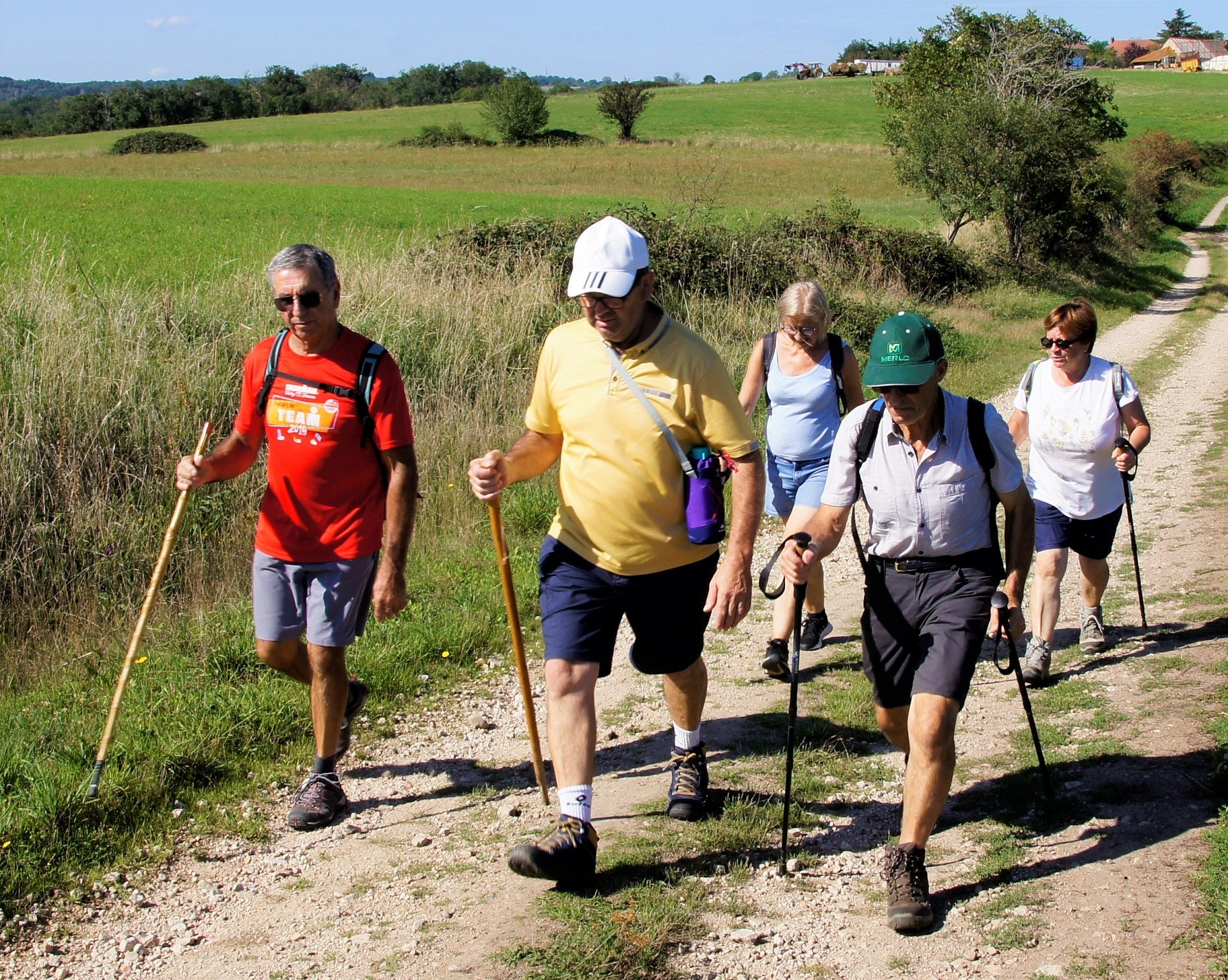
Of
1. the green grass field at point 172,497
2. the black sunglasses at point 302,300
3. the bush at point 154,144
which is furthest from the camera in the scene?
the bush at point 154,144

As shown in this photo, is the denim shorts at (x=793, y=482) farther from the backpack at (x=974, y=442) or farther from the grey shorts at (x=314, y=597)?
the grey shorts at (x=314, y=597)

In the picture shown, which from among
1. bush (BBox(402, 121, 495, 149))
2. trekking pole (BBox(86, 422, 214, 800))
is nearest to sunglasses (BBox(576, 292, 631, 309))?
trekking pole (BBox(86, 422, 214, 800))

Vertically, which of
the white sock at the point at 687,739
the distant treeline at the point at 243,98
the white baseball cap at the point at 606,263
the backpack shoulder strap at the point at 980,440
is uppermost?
the distant treeline at the point at 243,98

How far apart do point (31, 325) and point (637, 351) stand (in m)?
6.18

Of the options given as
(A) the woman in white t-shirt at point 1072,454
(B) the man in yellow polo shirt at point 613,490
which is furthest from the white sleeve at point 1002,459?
(A) the woman in white t-shirt at point 1072,454

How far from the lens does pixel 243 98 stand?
4141 inches

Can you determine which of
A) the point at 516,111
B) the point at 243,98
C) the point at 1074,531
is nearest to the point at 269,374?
the point at 1074,531

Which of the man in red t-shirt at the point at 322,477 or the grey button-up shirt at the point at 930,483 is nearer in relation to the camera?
the grey button-up shirt at the point at 930,483

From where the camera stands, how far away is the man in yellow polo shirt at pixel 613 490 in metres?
3.70

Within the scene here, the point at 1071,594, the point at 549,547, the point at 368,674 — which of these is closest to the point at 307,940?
the point at 549,547

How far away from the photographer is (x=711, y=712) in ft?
17.8

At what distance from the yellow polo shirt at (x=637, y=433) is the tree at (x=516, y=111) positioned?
73.1 metres

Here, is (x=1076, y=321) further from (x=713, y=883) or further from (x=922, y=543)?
(x=713, y=883)

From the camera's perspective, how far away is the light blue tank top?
564cm
